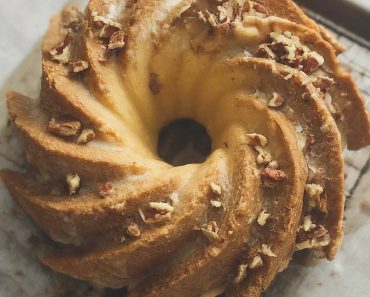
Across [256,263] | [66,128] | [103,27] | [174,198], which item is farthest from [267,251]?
[103,27]

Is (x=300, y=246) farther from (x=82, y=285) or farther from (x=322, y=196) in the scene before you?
(x=82, y=285)

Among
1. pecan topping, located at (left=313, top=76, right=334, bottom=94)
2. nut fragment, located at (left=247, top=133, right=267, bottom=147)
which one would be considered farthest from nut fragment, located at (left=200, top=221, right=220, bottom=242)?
pecan topping, located at (left=313, top=76, right=334, bottom=94)

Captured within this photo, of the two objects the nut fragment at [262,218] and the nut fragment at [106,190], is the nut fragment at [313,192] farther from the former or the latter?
the nut fragment at [106,190]

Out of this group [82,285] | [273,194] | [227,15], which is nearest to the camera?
[273,194]

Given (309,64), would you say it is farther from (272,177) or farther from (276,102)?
(272,177)

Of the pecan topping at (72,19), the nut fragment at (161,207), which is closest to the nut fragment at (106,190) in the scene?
the nut fragment at (161,207)

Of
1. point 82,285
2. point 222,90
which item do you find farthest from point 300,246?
point 82,285
